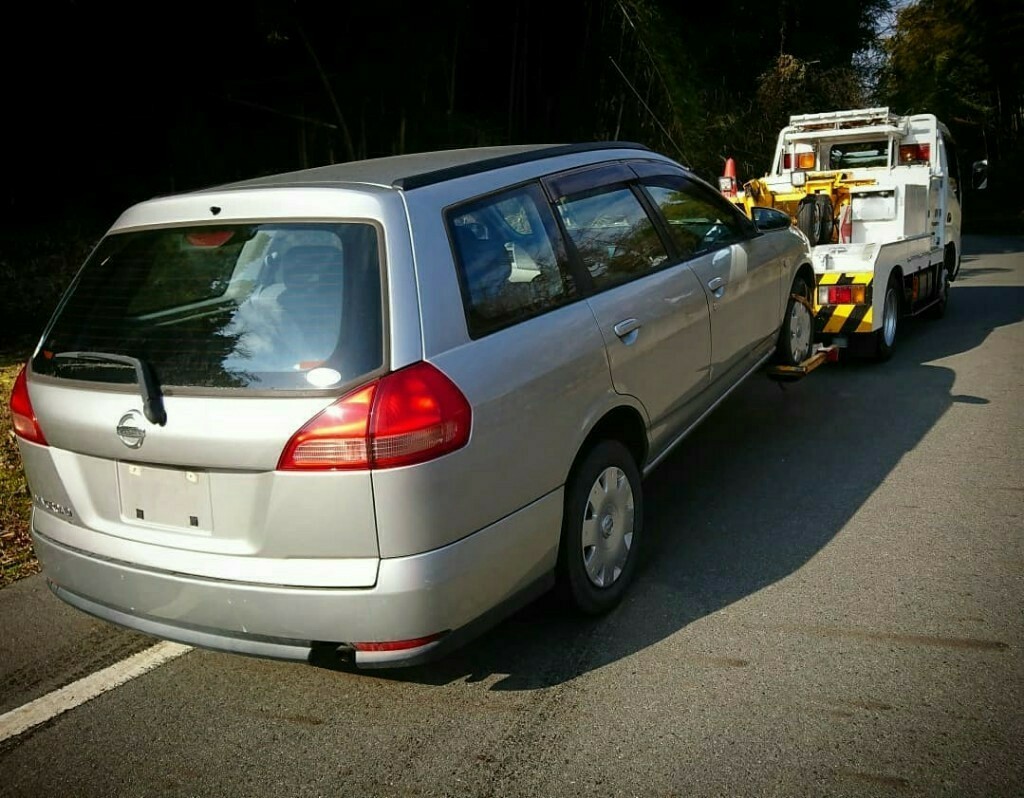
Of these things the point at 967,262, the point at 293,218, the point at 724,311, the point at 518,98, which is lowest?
the point at 967,262

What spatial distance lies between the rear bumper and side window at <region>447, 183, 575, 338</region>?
2.19 ft

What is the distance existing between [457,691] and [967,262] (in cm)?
1661

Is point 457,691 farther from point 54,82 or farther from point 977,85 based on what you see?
point 977,85

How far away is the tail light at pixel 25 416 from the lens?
3.36 metres

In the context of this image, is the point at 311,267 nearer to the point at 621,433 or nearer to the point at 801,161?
the point at 621,433

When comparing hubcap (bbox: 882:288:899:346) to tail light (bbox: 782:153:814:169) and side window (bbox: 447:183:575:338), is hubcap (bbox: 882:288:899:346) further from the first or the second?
side window (bbox: 447:183:575:338)

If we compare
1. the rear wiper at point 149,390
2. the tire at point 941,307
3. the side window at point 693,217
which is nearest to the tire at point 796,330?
the side window at point 693,217

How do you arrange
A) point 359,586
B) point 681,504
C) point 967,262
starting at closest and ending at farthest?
point 359,586
point 681,504
point 967,262

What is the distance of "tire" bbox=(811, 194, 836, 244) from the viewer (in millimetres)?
9133

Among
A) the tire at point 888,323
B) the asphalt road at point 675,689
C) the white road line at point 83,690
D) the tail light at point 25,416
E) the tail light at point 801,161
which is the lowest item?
the white road line at point 83,690

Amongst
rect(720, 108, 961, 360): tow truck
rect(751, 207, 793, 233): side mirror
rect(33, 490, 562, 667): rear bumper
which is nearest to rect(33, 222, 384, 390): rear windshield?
rect(33, 490, 562, 667): rear bumper

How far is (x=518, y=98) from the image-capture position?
1337cm

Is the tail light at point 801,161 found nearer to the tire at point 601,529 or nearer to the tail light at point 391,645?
the tire at point 601,529

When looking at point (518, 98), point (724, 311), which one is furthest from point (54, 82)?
point (724, 311)
